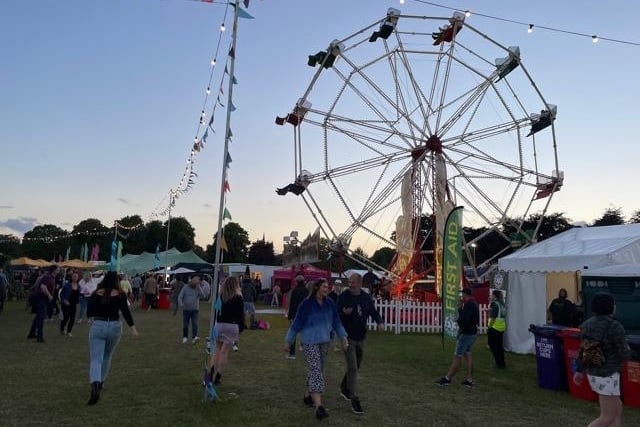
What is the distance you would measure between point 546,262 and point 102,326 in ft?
29.2

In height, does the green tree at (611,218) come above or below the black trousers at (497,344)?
above

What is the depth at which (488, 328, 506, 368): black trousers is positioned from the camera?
34.6 ft

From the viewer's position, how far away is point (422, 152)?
66.9 feet

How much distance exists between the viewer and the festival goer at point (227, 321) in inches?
298

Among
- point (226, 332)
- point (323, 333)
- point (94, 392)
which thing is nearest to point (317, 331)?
point (323, 333)

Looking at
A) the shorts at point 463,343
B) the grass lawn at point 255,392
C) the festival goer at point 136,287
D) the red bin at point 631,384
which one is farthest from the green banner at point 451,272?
the festival goer at point 136,287

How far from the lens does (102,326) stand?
664cm

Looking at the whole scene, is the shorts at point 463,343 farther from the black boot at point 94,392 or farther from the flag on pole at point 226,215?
the black boot at point 94,392

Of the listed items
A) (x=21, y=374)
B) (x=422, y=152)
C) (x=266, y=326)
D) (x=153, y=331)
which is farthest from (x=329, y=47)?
(x=21, y=374)

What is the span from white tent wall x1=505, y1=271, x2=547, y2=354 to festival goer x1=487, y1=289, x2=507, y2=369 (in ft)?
8.70

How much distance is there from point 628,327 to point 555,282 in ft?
19.7

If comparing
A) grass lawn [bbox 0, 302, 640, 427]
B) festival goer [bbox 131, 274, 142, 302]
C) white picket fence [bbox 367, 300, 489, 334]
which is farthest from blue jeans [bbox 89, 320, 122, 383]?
festival goer [bbox 131, 274, 142, 302]

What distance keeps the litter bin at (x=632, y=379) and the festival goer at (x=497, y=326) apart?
9.22ft

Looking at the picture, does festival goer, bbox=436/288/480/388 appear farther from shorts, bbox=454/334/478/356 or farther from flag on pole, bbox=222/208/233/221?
flag on pole, bbox=222/208/233/221
